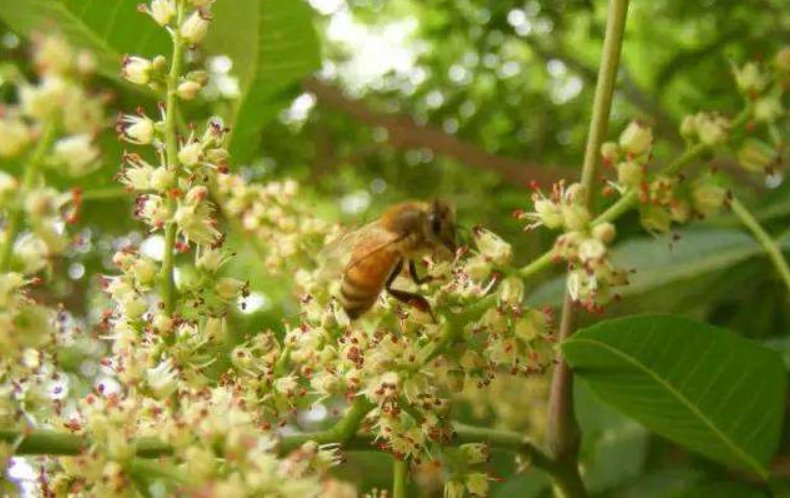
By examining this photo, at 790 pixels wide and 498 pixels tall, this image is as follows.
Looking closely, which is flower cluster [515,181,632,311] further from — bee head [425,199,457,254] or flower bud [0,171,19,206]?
flower bud [0,171,19,206]

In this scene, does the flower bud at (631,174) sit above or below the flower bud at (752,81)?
below

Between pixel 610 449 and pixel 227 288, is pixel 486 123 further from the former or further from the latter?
pixel 227 288

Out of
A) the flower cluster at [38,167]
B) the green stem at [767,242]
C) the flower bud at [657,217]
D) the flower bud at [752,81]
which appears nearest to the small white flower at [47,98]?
the flower cluster at [38,167]

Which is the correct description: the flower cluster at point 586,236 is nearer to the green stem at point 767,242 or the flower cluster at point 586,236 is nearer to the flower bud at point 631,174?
the flower bud at point 631,174

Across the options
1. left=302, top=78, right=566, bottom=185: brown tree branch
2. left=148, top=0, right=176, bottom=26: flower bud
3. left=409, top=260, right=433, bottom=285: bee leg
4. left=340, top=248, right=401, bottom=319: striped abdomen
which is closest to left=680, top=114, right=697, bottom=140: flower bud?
left=409, top=260, right=433, bottom=285: bee leg

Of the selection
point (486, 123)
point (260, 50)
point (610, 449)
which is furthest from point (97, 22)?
point (486, 123)
